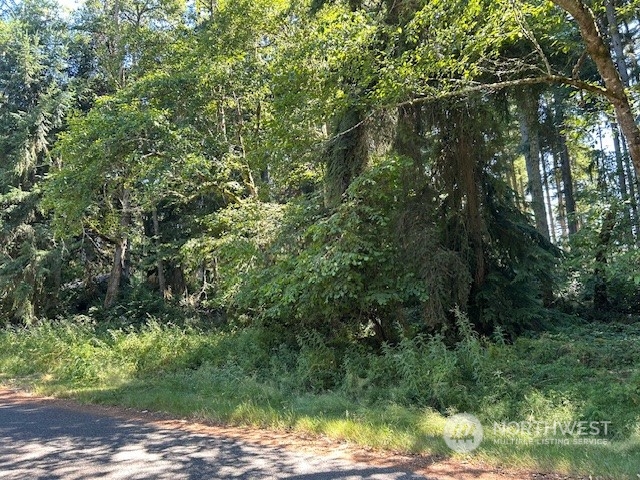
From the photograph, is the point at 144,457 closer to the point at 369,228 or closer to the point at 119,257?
the point at 369,228

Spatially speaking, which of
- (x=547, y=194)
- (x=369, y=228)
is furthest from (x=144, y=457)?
(x=547, y=194)

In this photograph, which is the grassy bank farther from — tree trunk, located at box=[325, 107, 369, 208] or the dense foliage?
tree trunk, located at box=[325, 107, 369, 208]

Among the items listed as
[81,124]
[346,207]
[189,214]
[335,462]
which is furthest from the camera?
[189,214]

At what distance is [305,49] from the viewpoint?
991 cm

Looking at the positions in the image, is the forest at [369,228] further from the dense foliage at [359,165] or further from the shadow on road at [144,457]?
the shadow on road at [144,457]

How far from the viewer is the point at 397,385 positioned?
7.86 meters

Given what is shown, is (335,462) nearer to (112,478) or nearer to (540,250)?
(112,478)

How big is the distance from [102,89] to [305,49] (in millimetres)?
18205

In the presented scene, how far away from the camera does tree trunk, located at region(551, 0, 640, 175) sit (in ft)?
20.5

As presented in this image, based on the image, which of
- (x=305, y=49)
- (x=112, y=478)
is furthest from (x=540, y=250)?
(x=112, y=478)

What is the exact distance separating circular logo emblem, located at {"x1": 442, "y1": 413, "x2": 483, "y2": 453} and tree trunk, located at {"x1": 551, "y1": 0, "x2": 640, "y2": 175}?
4.34m

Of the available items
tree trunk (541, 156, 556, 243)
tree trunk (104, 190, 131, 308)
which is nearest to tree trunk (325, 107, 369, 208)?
tree trunk (104, 190, 131, 308)

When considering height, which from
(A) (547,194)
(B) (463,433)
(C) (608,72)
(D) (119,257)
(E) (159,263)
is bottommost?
(B) (463,433)

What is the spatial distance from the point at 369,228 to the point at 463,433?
5185 millimetres
